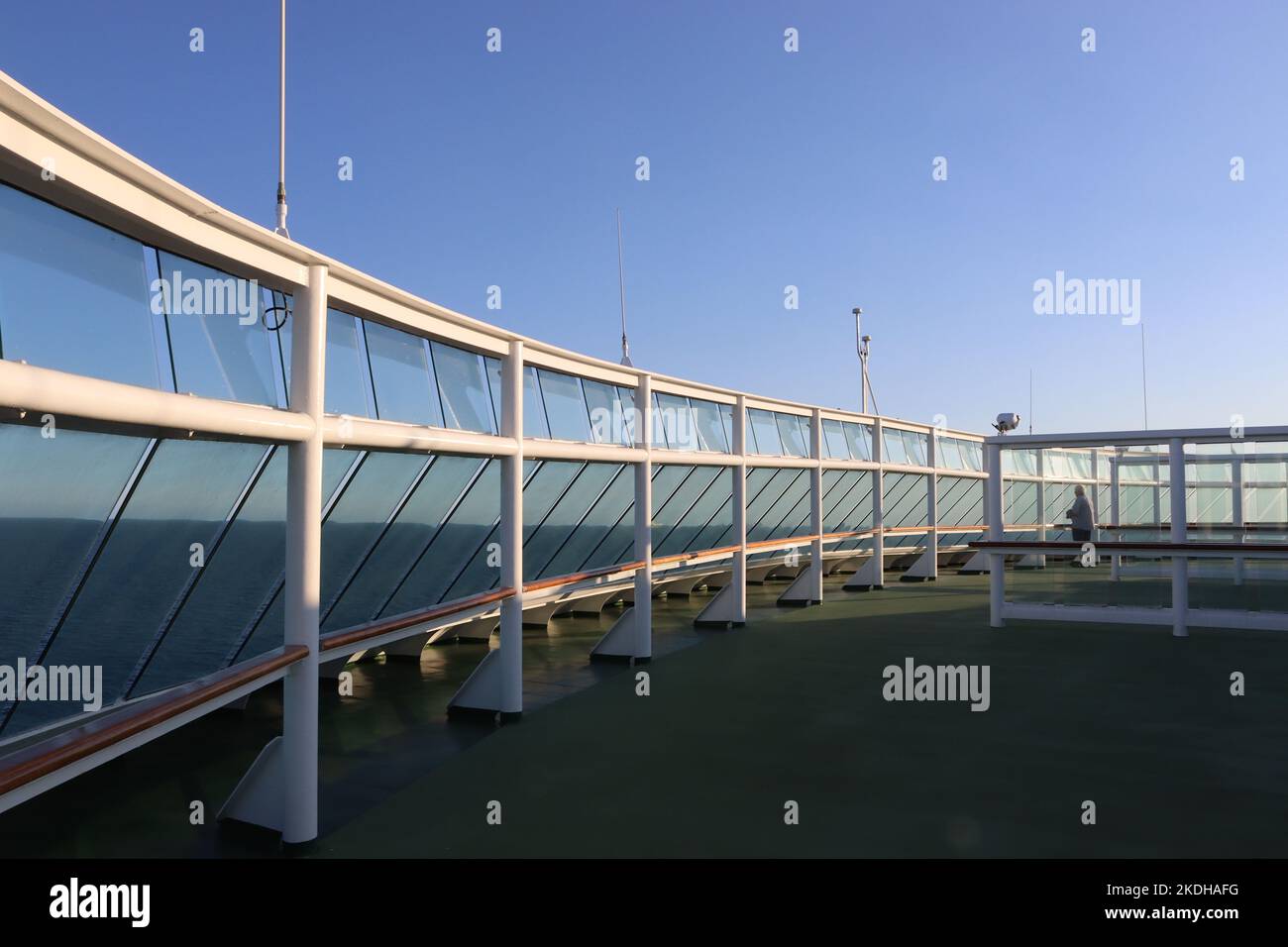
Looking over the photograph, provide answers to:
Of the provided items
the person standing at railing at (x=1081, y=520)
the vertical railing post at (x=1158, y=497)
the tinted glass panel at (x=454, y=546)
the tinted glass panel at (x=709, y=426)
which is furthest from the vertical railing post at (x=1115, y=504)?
the tinted glass panel at (x=454, y=546)

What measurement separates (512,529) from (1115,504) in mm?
13146

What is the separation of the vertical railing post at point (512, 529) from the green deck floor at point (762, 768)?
18.2 inches

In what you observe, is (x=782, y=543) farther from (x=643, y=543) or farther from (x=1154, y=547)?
(x=1154, y=547)

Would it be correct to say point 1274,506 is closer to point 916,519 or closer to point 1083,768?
point 1083,768

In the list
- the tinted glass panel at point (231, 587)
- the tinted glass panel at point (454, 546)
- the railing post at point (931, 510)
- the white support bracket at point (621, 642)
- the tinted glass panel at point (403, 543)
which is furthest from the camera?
the railing post at point (931, 510)

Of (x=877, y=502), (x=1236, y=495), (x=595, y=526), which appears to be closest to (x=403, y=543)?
(x=595, y=526)

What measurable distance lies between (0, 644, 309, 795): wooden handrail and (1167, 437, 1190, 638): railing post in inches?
523

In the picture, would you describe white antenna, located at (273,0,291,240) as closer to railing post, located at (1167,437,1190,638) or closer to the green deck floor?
the green deck floor

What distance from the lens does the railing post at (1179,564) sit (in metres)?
13.9

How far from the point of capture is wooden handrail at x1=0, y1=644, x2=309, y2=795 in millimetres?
3801
